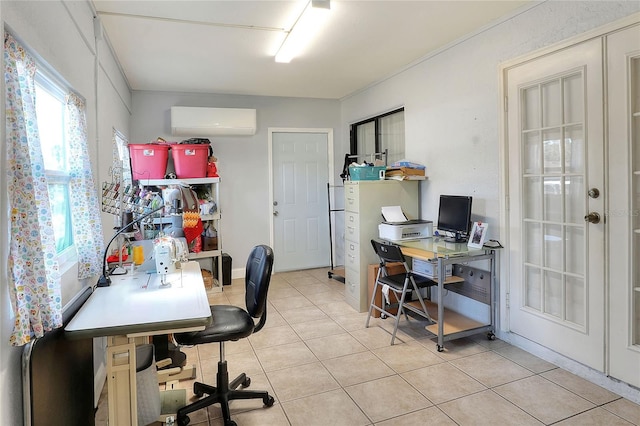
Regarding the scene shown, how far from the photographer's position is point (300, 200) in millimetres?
5840

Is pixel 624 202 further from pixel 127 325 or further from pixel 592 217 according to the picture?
pixel 127 325

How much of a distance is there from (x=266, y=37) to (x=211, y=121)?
202cm

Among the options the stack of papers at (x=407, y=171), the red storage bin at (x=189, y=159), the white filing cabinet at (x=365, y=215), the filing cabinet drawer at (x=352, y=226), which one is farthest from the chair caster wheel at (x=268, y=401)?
the red storage bin at (x=189, y=159)

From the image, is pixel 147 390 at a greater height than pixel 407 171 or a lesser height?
lesser

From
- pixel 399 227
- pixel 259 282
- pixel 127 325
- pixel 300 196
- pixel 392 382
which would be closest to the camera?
pixel 127 325

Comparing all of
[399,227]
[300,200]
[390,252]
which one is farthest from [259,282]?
[300,200]

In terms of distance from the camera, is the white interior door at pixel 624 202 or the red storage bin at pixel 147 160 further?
the red storage bin at pixel 147 160

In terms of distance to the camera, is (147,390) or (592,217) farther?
(592,217)

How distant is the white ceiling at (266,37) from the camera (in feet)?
9.17

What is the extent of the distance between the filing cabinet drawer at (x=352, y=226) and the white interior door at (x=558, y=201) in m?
1.42

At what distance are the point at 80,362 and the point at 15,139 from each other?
117cm

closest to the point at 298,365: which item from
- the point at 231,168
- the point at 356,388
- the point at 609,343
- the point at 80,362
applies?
the point at 356,388

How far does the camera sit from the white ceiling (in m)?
2.79

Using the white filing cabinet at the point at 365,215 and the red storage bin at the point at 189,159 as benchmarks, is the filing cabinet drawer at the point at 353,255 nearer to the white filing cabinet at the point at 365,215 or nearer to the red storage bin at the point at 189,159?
the white filing cabinet at the point at 365,215
